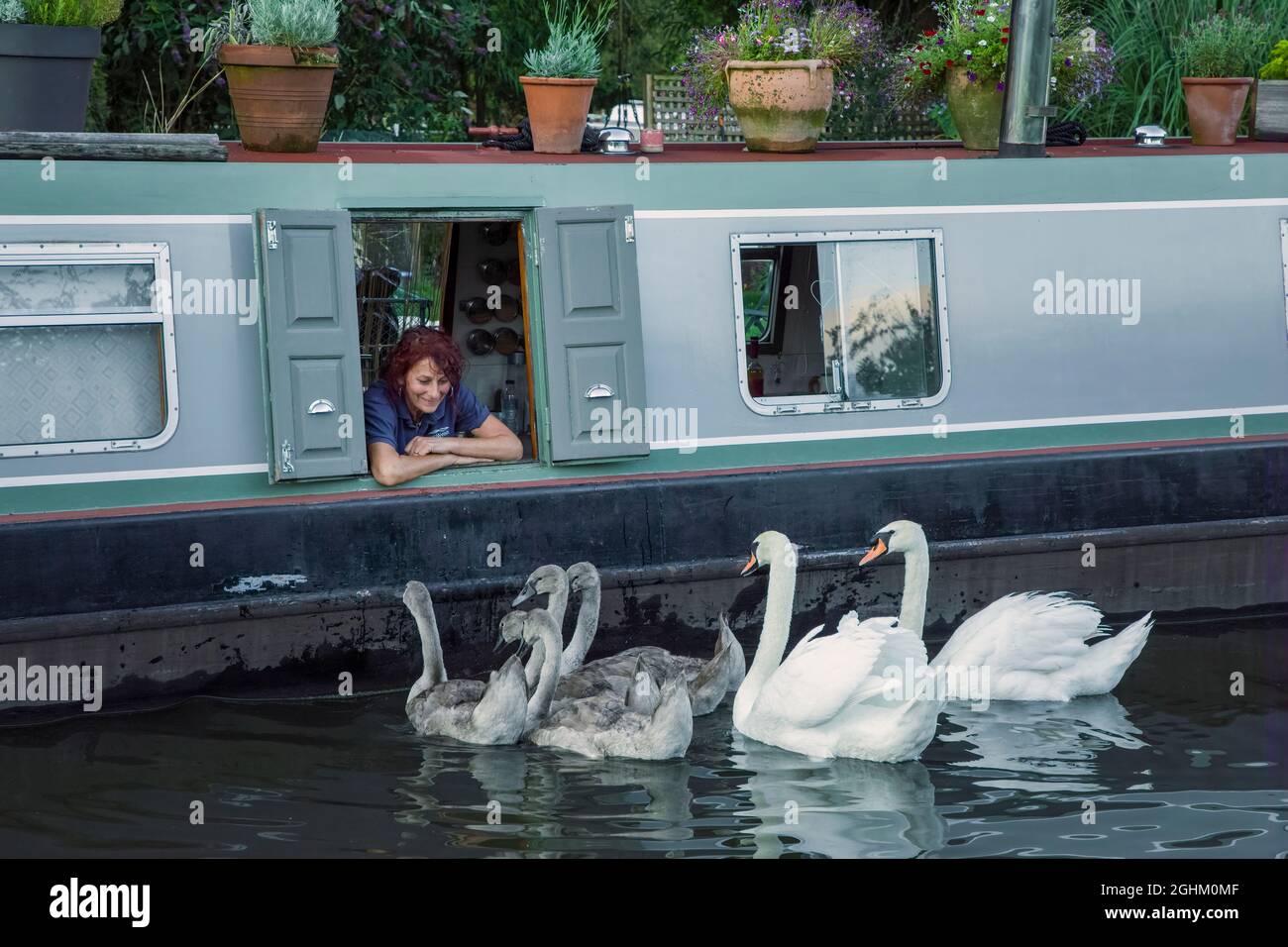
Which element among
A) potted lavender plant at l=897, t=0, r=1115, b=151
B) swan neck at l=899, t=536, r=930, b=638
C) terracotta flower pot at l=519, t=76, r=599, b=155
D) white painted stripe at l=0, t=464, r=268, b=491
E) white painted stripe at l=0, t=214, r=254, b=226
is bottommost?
swan neck at l=899, t=536, r=930, b=638

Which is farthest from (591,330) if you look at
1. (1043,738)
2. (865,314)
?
(1043,738)

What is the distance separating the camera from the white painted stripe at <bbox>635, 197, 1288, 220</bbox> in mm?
7820

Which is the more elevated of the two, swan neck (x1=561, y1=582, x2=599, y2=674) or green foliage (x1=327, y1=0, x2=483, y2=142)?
green foliage (x1=327, y1=0, x2=483, y2=142)

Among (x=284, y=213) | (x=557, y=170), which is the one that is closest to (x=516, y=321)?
(x=557, y=170)

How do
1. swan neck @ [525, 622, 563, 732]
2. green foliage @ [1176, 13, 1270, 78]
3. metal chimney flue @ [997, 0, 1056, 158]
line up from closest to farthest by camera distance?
swan neck @ [525, 622, 563, 732]
metal chimney flue @ [997, 0, 1056, 158]
green foliage @ [1176, 13, 1270, 78]

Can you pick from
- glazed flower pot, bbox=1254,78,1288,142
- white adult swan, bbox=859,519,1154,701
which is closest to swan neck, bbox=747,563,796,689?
white adult swan, bbox=859,519,1154,701

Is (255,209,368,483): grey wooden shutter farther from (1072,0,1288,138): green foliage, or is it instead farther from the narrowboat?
(1072,0,1288,138): green foliage

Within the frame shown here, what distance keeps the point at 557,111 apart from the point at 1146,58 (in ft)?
19.1

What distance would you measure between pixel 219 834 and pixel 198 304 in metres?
2.32

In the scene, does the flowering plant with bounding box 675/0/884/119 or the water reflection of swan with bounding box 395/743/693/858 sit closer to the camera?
the water reflection of swan with bounding box 395/743/693/858

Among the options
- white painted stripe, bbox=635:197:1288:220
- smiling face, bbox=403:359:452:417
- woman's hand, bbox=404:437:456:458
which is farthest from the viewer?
white painted stripe, bbox=635:197:1288:220

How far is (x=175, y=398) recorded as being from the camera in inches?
275

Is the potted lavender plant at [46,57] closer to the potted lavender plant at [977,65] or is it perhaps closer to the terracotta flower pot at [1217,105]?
the potted lavender plant at [977,65]

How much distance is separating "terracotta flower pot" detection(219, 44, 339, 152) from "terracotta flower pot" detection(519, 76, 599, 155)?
96 cm
